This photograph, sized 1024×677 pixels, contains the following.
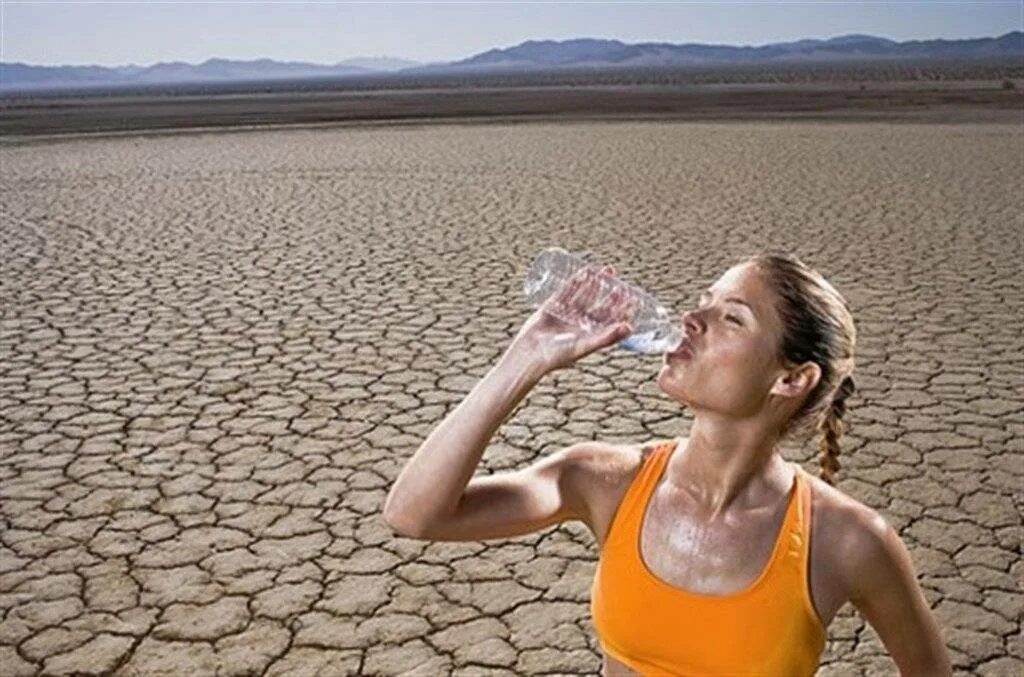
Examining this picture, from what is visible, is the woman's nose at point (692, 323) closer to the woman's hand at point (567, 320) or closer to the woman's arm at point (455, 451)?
the woman's hand at point (567, 320)

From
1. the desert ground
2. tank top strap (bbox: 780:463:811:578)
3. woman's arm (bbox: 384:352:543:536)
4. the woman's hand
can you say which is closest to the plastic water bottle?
the woman's hand

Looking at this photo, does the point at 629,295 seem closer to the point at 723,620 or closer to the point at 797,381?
the point at 797,381

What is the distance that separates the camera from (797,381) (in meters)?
1.50

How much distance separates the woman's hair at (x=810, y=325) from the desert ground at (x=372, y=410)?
68.9 inches

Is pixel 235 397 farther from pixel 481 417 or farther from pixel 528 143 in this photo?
pixel 528 143

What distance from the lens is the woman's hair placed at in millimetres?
1455

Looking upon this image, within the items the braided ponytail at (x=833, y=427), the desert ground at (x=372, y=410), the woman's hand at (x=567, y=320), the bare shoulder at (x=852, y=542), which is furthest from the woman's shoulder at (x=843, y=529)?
the desert ground at (x=372, y=410)

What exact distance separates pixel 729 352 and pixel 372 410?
3996 mm

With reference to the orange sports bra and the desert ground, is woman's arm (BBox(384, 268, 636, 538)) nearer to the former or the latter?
the orange sports bra

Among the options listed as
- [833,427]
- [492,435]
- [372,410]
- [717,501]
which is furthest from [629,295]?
[372,410]

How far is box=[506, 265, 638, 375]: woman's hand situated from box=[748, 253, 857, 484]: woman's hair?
25 centimetres

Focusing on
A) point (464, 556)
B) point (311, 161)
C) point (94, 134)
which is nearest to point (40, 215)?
point (311, 161)

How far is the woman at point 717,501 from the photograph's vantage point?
4.55 feet

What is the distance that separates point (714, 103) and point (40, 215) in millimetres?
29864
